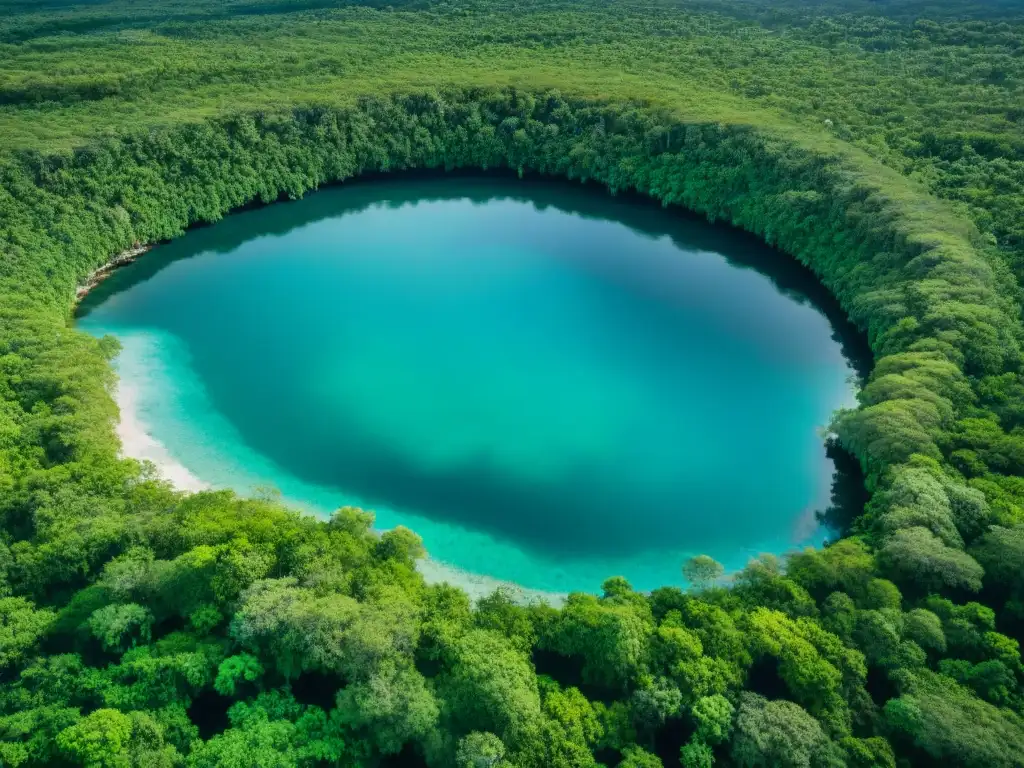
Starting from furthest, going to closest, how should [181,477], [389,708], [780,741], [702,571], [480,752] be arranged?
[181,477], [702,571], [389,708], [780,741], [480,752]

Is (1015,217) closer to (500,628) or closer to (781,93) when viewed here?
(781,93)

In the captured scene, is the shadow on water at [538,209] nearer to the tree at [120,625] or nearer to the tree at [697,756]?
the tree at [697,756]

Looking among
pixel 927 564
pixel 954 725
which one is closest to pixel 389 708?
pixel 954 725

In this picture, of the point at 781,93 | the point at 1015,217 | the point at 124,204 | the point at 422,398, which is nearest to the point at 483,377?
the point at 422,398

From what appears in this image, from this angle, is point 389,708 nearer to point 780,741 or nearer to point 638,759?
point 638,759

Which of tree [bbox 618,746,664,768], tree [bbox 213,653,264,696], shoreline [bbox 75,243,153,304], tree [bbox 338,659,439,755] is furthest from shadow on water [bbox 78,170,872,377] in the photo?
tree [bbox 338,659,439,755]

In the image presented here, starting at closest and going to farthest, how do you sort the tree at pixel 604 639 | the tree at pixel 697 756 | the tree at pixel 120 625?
the tree at pixel 697 756 → the tree at pixel 604 639 → the tree at pixel 120 625

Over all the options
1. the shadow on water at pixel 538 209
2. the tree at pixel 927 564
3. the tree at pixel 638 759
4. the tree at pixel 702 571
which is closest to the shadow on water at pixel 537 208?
the shadow on water at pixel 538 209
